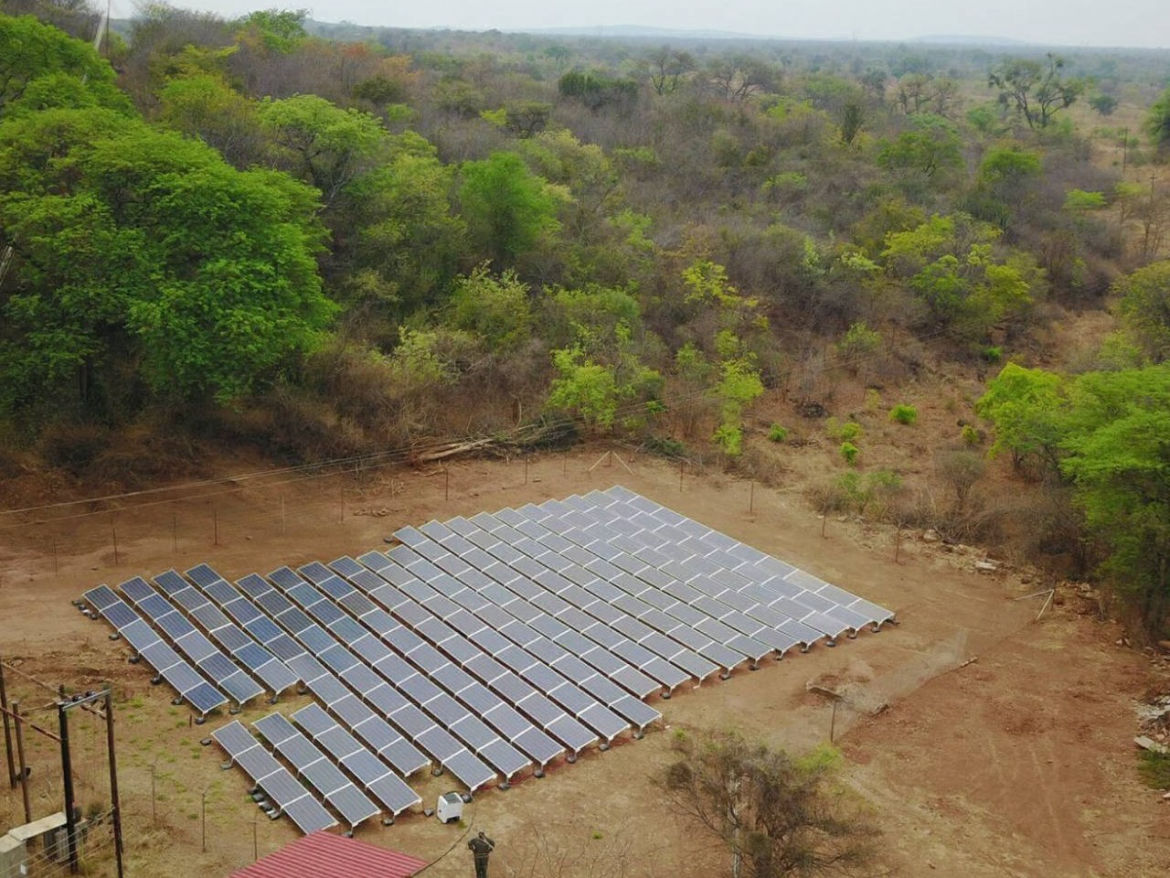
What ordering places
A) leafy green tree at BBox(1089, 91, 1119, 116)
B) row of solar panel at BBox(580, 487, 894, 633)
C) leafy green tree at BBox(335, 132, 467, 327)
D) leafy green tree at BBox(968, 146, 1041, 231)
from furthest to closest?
leafy green tree at BBox(1089, 91, 1119, 116), leafy green tree at BBox(968, 146, 1041, 231), leafy green tree at BBox(335, 132, 467, 327), row of solar panel at BBox(580, 487, 894, 633)

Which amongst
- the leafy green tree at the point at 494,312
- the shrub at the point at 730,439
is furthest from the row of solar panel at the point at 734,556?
the leafy green tree at the point at 494,312

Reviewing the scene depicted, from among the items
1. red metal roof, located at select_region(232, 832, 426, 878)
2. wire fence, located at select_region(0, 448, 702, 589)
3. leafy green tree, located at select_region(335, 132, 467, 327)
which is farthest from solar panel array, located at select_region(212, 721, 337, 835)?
leafy green tree, located at select_region(335, 132, 467, 327)

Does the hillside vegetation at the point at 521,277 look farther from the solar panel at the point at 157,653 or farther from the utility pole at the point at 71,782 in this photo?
the utility pole at the point at 71,782

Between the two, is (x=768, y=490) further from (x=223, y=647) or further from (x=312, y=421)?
(x=223, y=647)

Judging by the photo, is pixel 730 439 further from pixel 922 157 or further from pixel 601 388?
pixel 922 157

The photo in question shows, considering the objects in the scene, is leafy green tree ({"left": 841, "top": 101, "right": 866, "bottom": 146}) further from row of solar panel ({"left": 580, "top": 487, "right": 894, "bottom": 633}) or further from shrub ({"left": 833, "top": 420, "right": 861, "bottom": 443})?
row of solar panel ({"left": 580, "top": 487, "right": 894, "bottom": 633})
